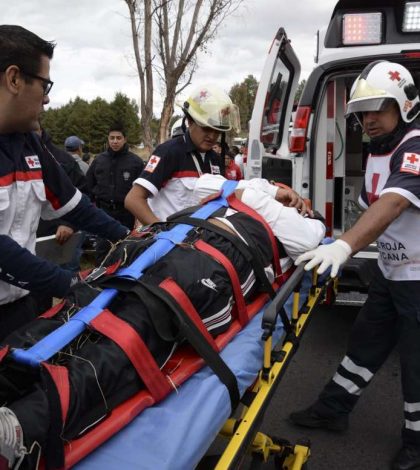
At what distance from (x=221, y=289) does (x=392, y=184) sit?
0.95 meters

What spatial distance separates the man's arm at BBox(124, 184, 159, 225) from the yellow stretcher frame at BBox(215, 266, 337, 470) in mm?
988

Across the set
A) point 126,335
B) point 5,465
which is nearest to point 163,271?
point 126,335

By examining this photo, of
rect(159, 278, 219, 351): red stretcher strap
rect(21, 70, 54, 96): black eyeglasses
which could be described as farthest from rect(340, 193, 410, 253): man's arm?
rect(21, 70, 54, 96): black eyeglasses

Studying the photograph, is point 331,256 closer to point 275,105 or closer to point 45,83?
A: point 45,83

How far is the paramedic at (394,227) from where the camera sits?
7.05 feet

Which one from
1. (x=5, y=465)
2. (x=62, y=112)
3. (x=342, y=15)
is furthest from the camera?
(x=62, y=112)

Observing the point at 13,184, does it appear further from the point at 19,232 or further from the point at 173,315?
the point at 173,315

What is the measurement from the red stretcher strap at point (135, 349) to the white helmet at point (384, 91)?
1.59m

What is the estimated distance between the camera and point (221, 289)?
1.87 metres

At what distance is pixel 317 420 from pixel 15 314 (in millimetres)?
1776

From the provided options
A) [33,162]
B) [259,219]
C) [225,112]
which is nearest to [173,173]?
[225,112]

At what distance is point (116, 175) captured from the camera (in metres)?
5.75

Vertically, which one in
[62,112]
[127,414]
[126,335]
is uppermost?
[62,112]

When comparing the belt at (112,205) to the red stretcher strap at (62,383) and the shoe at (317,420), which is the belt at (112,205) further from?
the red stretcher strap at (62,383)
